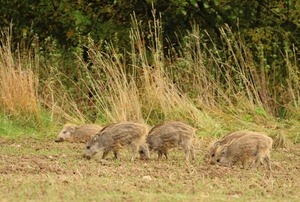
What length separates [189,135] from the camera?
10.3 m

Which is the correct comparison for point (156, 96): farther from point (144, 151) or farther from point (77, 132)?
point (144, 151)

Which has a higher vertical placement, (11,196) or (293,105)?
(11,196)

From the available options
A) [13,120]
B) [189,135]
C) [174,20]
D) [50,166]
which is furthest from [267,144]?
[174,20]

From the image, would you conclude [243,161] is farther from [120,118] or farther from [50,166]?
[120,118]

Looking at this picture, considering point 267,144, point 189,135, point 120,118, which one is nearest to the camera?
point 267,144

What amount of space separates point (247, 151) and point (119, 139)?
169 centimetres

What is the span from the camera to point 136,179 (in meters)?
8.41

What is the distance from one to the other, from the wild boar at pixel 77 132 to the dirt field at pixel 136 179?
1.48m

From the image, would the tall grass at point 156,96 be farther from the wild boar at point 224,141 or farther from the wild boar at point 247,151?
the wild boar at point 247,151

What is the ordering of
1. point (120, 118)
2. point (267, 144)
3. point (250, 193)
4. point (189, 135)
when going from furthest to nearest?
point (120, 118) < point (189, 135) < point (267, 144) < point (250, 193)

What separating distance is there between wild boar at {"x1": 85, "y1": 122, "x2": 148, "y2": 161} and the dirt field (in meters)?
0.17

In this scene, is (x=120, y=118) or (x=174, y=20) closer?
(x=120, y=118)

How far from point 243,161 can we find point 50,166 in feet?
7.62

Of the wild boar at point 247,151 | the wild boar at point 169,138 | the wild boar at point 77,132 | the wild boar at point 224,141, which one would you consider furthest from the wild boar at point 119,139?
the wild boar at point 77,132
